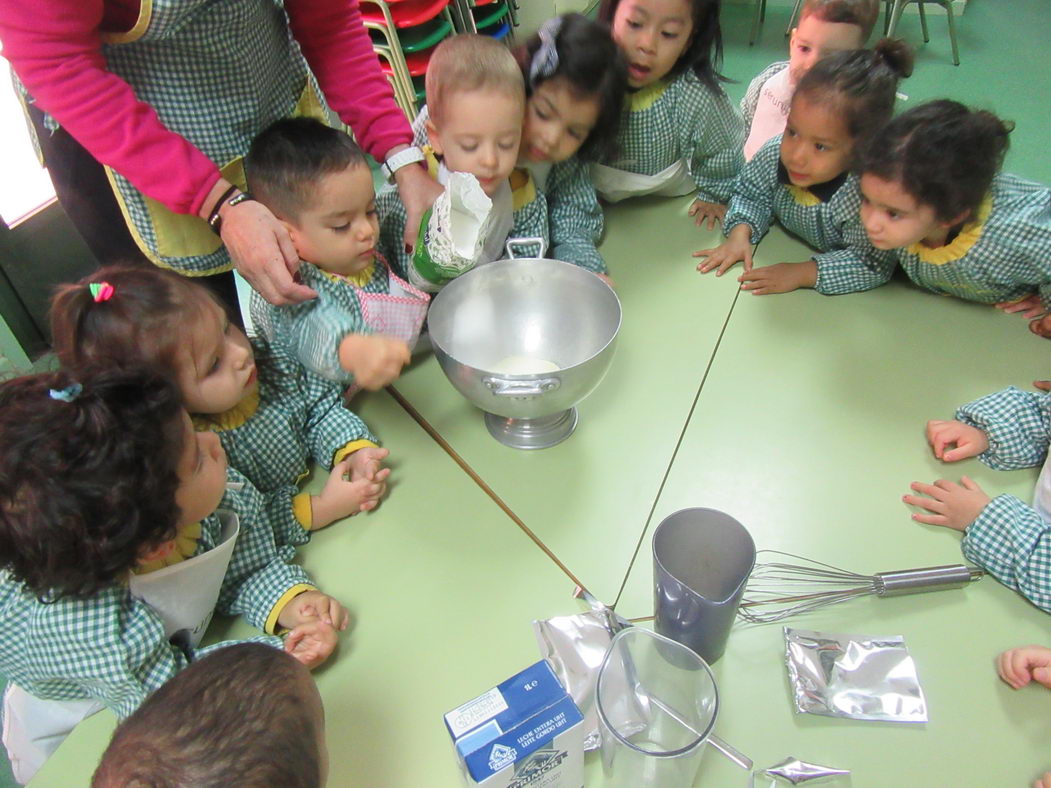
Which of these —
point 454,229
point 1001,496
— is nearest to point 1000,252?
point 1001,496

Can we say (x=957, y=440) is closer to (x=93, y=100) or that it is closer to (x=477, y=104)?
(x=477, y=104)

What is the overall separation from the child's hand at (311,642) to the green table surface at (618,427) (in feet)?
0.83

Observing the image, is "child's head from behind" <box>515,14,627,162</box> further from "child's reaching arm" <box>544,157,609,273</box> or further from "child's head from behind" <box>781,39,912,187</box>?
"child's head from behind" <box>781,39,912,187</box>

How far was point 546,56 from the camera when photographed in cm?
104

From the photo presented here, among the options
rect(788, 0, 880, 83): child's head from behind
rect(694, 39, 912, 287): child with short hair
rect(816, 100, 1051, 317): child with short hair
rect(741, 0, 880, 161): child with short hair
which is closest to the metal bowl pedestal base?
rect(694, 39, 912, 287): child with short hair

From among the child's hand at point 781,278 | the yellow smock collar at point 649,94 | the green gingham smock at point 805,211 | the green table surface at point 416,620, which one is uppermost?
the yellow smock collar at point 649,94

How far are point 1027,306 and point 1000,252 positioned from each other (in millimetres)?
106

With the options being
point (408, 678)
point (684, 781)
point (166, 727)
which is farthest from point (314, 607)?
point (684, 781)

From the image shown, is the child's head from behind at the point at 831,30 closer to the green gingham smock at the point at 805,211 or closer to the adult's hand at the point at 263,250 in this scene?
the green gingham smock at the point at 805,211

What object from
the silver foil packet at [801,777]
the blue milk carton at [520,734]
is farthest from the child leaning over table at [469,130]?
the silver foil packet at [801,777]

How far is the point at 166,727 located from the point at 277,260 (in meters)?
0.51

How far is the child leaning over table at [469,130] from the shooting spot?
99 centimetres

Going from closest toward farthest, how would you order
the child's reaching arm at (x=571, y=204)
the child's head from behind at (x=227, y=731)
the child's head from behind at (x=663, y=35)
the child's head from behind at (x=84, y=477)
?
1. the child's head from behind at (x=227, y=731)
2. the child's head from behind at (x=84, y=477)
3. the child's head from behind at (x=663, y=35)
4. the child's reaching arm at (x=571, y=204)

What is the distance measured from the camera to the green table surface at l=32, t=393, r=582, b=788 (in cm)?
62
